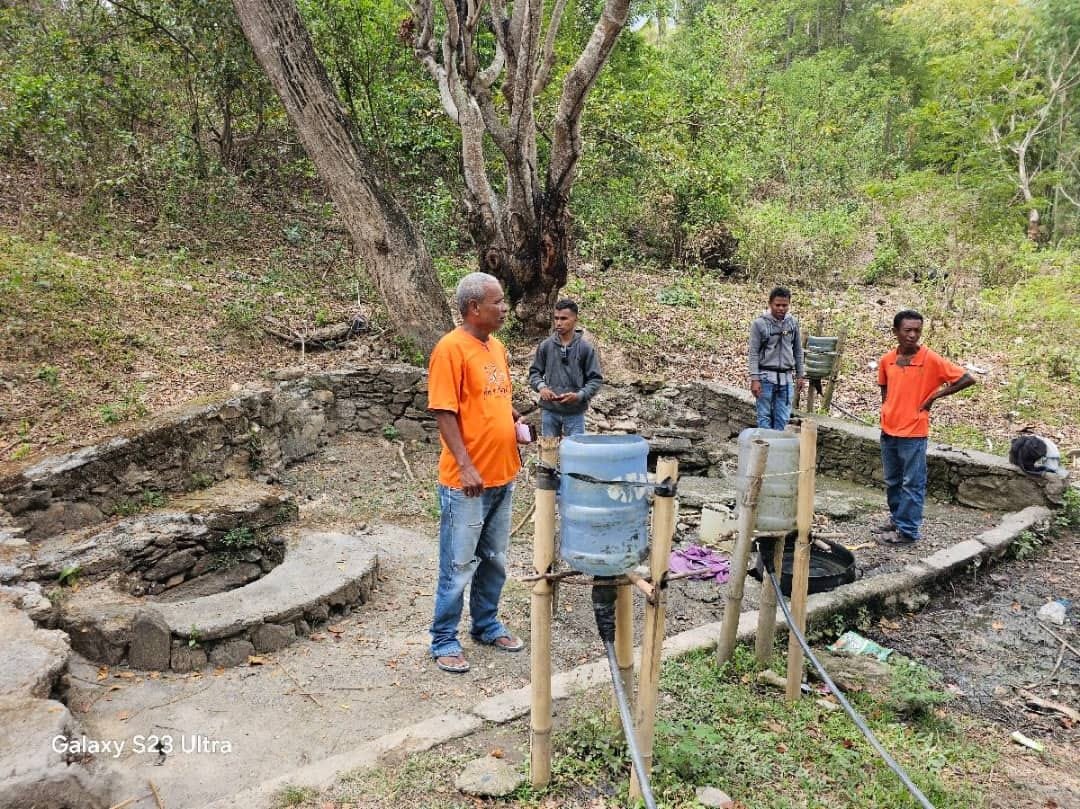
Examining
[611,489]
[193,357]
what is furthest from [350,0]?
[611,489]

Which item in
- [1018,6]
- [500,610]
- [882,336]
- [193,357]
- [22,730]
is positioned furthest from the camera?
[1018,6]

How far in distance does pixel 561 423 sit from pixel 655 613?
11.4 ft

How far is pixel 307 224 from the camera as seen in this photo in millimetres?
11609

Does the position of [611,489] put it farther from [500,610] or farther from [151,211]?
[151,211]

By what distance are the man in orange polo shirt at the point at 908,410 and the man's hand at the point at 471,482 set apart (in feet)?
12.3

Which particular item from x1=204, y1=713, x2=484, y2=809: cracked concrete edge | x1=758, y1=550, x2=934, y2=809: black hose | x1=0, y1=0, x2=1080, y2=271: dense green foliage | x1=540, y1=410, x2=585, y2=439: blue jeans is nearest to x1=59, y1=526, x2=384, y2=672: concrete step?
x1=204, y1=713, x2=484, y2=809: cracked concrete edge

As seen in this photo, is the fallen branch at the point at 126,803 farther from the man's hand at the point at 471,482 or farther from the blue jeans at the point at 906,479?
the blue jeans at the point at 906,479

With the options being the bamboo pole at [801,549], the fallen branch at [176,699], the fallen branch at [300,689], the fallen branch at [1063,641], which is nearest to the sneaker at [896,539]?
the fallen branch at [1063,641]

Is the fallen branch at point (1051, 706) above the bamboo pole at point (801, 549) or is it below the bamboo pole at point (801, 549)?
below

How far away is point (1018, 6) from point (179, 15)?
69.1ft

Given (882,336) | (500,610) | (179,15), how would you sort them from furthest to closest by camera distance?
(882,336), (179,15), (500,610)

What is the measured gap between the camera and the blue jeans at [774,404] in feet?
21.8

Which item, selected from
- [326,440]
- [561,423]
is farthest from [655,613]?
[326,440]

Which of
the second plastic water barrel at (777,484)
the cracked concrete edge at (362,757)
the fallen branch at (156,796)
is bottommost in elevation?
the fallen branch at (156,796)
